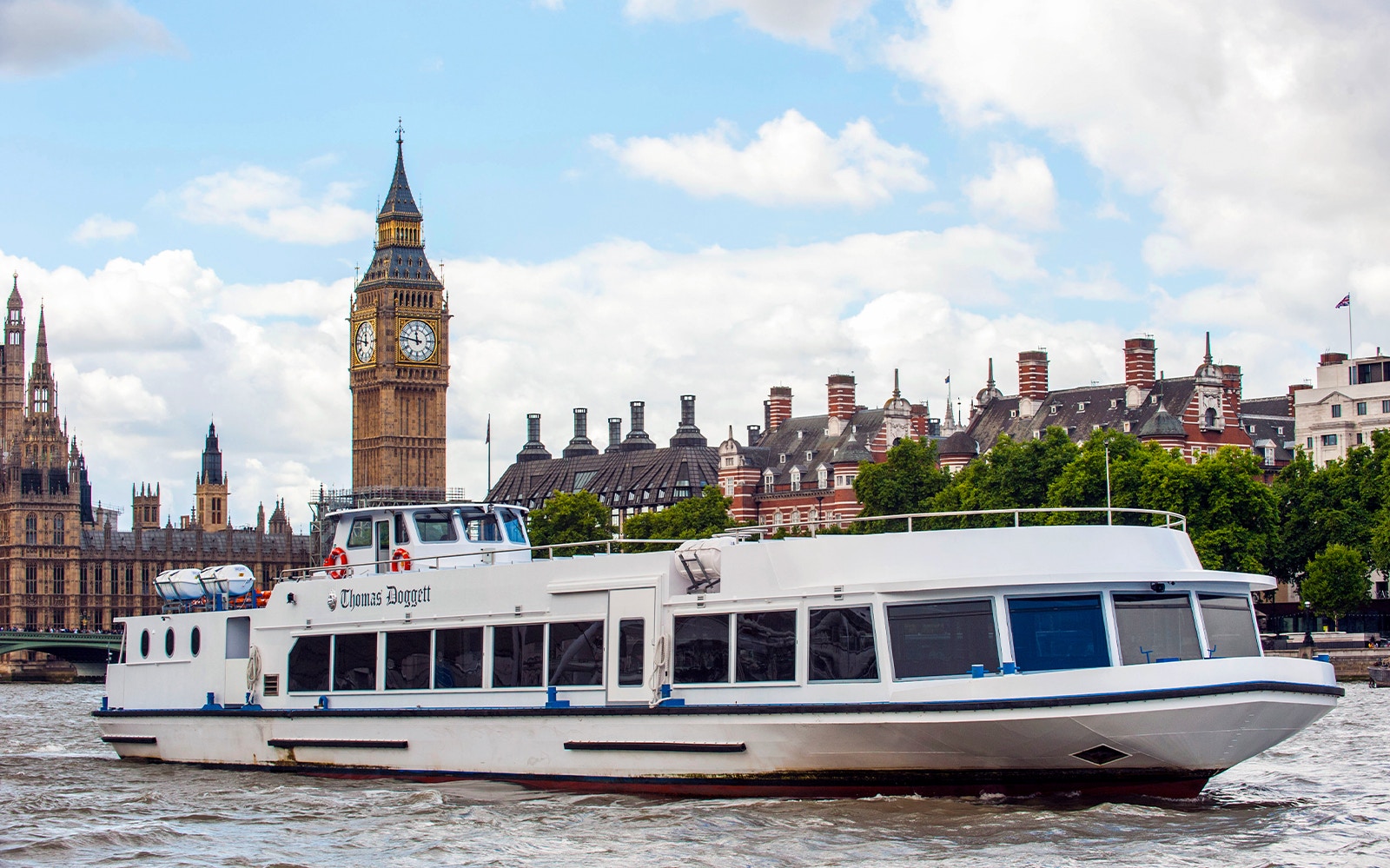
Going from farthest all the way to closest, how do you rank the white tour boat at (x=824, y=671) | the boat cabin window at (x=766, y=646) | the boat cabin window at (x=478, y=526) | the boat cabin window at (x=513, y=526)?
the boat cabin window at (x=513, y=526)
the boat cabin window at (x=478, y=526)
the boat cabin window at (x=766, y=646)
the white tour boat at (x=824, y=671)

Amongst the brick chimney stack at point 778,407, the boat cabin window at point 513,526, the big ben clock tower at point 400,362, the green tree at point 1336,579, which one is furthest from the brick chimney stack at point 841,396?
the boat cabin window at point 513,526

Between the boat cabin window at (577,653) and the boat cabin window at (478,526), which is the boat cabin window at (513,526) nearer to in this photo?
the boat cabin window at (478,526)

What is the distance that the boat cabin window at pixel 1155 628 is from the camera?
22.0m

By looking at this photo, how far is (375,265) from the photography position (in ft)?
509

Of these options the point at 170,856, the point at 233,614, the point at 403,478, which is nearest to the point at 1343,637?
the point at 233,614

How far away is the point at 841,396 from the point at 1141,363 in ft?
72.8

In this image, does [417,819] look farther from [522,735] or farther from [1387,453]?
[1387,453]

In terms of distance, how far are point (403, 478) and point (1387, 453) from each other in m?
91.4

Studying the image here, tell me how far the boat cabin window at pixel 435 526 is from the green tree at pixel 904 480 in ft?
192

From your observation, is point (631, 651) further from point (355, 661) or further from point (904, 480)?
point (904, 480)

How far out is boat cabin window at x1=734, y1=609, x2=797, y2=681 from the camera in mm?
23359

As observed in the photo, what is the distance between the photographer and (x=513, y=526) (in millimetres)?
31062

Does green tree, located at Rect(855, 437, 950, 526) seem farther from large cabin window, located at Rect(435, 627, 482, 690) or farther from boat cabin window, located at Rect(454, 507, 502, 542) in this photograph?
large cabin window, located at Rect(435, 627, 482, 690)

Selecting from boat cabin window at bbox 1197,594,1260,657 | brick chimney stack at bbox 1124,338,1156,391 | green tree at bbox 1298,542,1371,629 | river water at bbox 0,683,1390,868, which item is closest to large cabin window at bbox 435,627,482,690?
river water at bbox 0,683,1390,868
